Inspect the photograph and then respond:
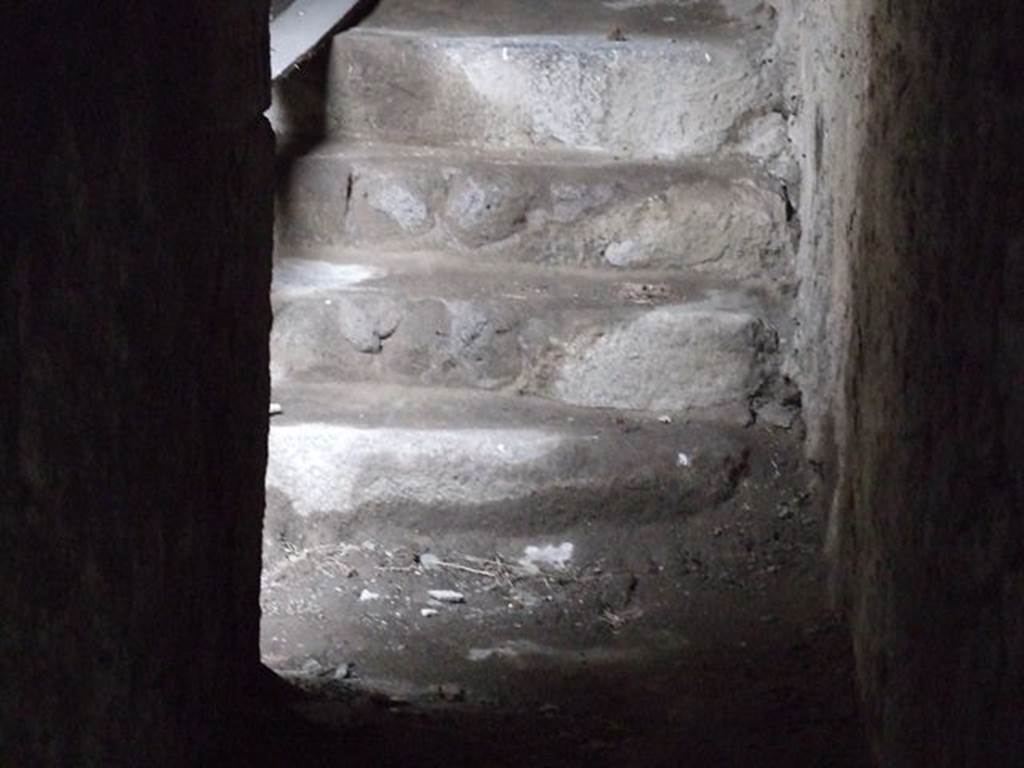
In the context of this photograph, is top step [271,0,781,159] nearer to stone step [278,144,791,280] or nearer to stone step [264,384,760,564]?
stone step [278,144,791,280]

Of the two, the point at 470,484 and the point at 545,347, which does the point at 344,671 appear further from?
the point at 545,347

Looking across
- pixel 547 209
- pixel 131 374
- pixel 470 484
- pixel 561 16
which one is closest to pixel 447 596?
pixel 470 484

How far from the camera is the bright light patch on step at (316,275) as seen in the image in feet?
10.5

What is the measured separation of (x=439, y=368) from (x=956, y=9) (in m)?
1.77

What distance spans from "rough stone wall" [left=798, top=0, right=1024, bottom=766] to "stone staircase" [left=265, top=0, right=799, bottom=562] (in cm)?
46

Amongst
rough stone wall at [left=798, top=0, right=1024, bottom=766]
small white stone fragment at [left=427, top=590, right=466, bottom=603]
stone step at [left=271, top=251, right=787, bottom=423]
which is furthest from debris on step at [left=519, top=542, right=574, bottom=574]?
rough stone wall at [left=798, top=0, right=1024, bottom=766]

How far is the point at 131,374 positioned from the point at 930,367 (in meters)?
0.78

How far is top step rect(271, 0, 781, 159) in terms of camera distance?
134 inches

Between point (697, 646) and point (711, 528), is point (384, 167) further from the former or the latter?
point (697, 646)

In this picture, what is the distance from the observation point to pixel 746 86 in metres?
3.38

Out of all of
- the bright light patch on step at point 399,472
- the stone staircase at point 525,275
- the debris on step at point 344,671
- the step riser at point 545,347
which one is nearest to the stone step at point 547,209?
the stone staircase at point 525,275

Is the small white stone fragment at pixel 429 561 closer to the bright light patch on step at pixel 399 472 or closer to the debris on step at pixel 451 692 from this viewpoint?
the bright light patch on step at pixel 399 472

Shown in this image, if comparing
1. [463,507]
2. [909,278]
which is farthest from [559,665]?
[909,278]

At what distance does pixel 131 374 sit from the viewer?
1583 mm
